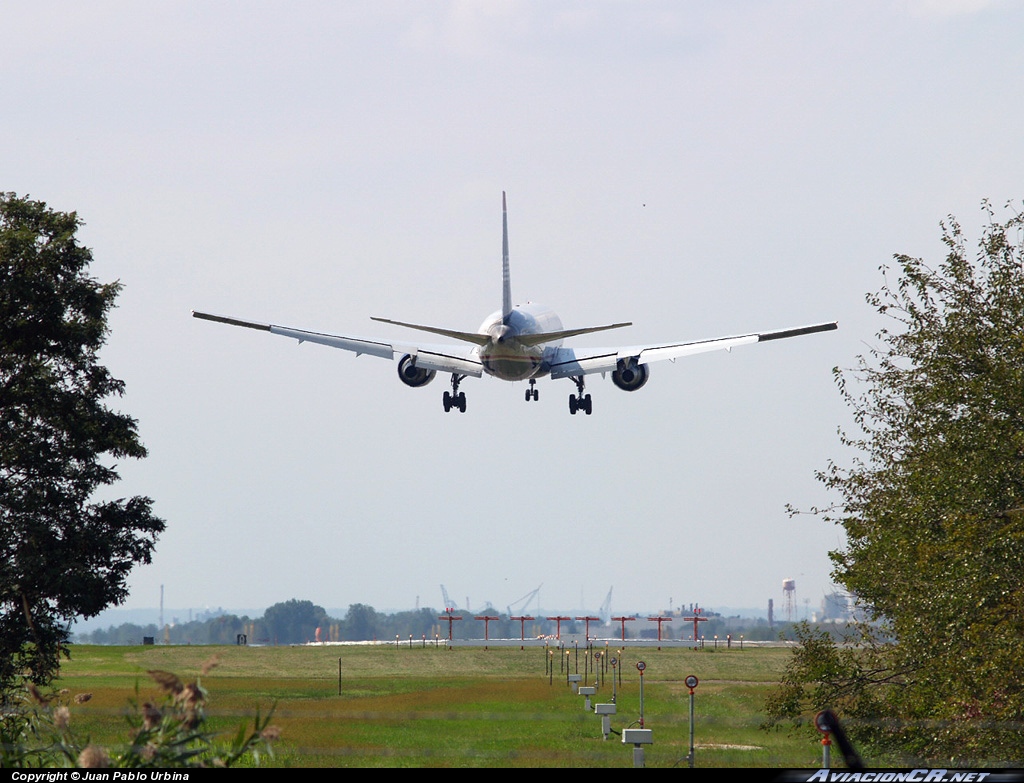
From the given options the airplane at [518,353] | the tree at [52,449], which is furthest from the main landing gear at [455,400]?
the tree at [52,449]

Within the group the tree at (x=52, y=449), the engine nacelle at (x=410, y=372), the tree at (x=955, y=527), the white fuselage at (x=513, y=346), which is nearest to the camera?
the tree at (x=955, y=527)

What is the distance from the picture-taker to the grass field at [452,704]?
40.7m

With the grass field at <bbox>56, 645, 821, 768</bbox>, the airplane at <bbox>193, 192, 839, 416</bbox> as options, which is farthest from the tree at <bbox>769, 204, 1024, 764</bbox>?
the airplane at <bbox>193, 192, 839, 416</bbox>

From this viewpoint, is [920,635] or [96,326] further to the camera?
[96,326]

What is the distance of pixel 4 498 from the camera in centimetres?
4441

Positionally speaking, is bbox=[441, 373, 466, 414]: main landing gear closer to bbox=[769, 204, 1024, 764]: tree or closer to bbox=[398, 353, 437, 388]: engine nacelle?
bbox=[398, 353, 437, 388]: engine nacelle

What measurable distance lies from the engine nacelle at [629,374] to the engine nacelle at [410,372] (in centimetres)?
914

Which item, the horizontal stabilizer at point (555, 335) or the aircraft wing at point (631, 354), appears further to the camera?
the aircraft wing at point (631, 354)

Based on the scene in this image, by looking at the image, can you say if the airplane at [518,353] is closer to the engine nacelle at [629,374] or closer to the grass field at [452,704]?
the engine nacelle at [629,374]

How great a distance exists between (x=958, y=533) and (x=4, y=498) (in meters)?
30.3

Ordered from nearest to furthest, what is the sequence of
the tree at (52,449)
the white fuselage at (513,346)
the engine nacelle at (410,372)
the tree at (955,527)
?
the tree at (955,527)
the tree at (52,449)
the white fuselage at (513,346)
the engine nacelle at (410,372)

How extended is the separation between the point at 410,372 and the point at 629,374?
35.5 feet
